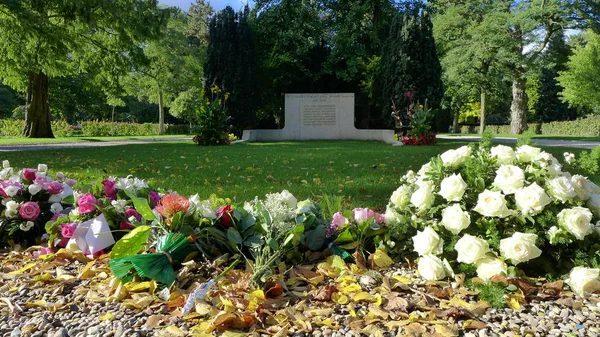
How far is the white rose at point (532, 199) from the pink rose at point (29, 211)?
2818 millimetres

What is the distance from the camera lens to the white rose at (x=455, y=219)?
213 cm

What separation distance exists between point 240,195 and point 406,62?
13.1 m

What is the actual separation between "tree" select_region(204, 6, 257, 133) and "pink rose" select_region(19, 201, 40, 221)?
15209 millimetres

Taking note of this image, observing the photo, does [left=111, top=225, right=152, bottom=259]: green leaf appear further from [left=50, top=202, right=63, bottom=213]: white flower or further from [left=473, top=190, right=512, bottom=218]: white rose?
[left=473, top=190, right=512, bottom=218]: white rose

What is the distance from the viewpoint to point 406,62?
16078mm

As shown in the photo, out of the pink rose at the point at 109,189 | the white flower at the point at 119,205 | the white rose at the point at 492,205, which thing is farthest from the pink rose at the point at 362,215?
the pink rose at the point at 109,189

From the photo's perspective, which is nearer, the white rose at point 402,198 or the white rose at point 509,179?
the white rose at point 509,179

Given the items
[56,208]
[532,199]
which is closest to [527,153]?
[532,199]

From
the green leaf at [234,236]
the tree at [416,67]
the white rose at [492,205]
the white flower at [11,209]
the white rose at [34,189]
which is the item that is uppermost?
the tree at [416,67]

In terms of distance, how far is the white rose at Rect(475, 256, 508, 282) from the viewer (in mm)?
2012

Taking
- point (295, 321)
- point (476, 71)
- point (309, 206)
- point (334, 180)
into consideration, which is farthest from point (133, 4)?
point (476, 71)

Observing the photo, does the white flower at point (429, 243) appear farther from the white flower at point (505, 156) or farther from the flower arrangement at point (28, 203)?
the flower arrangement at point (28, 203)

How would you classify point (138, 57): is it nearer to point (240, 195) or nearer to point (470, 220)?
point (240, 195)

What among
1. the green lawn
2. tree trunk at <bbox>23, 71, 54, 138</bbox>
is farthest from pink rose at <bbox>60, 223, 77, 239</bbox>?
tree trunk at <bbox>23, 71, 54, 138</bbox>
